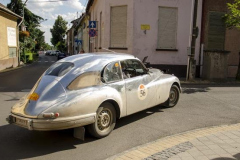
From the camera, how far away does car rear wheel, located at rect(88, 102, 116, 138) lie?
176 inches

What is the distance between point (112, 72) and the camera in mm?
5008

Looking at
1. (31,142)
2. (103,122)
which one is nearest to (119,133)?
(103,122)

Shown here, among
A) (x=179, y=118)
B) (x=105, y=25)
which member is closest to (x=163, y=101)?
(x=179, y=118)

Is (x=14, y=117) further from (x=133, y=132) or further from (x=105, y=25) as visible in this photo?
(x=105, y=25)

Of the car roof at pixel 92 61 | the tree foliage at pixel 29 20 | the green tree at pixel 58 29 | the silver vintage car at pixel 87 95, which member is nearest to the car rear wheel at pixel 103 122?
the silver vintage car at pixel 87 95

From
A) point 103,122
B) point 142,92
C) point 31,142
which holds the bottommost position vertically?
point 31,142

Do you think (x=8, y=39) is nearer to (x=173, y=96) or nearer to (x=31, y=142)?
(x=173, y=96)

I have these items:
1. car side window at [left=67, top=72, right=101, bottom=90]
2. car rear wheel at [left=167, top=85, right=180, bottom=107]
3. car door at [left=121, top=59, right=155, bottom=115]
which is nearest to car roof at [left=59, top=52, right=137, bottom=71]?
car side window at [left=67, top=72, right=101, bottom=90]

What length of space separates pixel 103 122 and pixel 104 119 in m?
0.06

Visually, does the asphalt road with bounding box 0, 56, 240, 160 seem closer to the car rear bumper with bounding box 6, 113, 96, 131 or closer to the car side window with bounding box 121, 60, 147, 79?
the car rear bumper with bounding box 6, 113, 96, 131

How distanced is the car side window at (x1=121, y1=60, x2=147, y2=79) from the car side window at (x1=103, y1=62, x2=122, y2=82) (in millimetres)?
203

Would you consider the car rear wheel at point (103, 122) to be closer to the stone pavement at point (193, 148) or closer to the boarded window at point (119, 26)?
the stone pavement at point (193, 148)

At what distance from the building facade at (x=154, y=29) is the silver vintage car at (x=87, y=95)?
8.51 meters

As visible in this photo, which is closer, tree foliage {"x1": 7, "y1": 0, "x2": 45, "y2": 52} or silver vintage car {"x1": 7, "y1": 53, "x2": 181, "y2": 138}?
silver vintage car {"x1": 7, "y1": 53, "x2": 181, "y2": 138}
